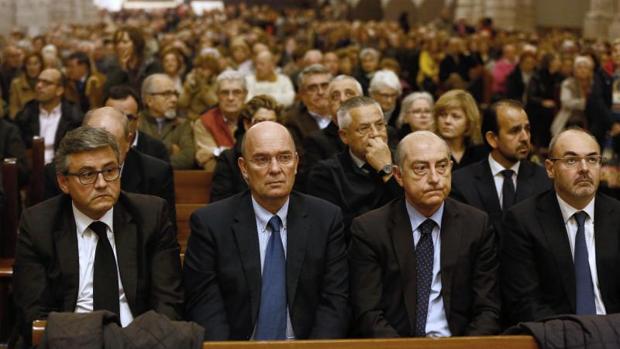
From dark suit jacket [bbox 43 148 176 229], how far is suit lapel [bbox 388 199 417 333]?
65.2 inches

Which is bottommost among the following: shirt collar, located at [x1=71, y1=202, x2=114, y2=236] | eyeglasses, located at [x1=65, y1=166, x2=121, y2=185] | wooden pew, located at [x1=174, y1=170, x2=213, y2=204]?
wooden pew, located at [x1=174, y1=170, x2=213, y2=204]

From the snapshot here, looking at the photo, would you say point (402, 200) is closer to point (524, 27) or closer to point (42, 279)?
point (42, 279)

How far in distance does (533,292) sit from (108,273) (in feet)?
6.48

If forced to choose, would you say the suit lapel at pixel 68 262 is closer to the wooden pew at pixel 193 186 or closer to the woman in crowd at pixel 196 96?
the wooden pew at pixel 193 186

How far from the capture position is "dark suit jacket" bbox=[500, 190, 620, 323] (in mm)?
4938

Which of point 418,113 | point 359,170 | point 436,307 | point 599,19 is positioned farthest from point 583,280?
point 599,19

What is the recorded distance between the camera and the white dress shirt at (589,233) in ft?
16.3

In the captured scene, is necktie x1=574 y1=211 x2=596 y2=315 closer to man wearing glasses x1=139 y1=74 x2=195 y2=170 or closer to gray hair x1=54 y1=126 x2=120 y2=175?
gray hair x1=54 y1=126 x2=120 y2=175

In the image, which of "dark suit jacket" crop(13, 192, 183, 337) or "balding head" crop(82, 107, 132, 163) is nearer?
"dark suit jacket" crop(13, 192, 183, 337)

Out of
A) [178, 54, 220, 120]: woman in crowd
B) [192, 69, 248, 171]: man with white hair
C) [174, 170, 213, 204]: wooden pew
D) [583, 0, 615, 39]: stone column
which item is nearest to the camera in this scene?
[174, 170, 213, 204]: wooden pew

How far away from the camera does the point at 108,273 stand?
188 inches

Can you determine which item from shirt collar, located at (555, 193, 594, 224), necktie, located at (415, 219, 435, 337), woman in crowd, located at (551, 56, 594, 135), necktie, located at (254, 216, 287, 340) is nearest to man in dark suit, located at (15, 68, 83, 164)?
necktie, located at (254, 216, 287, 340)

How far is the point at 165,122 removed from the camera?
8.91 meters

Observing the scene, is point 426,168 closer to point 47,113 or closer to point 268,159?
point 268,159
